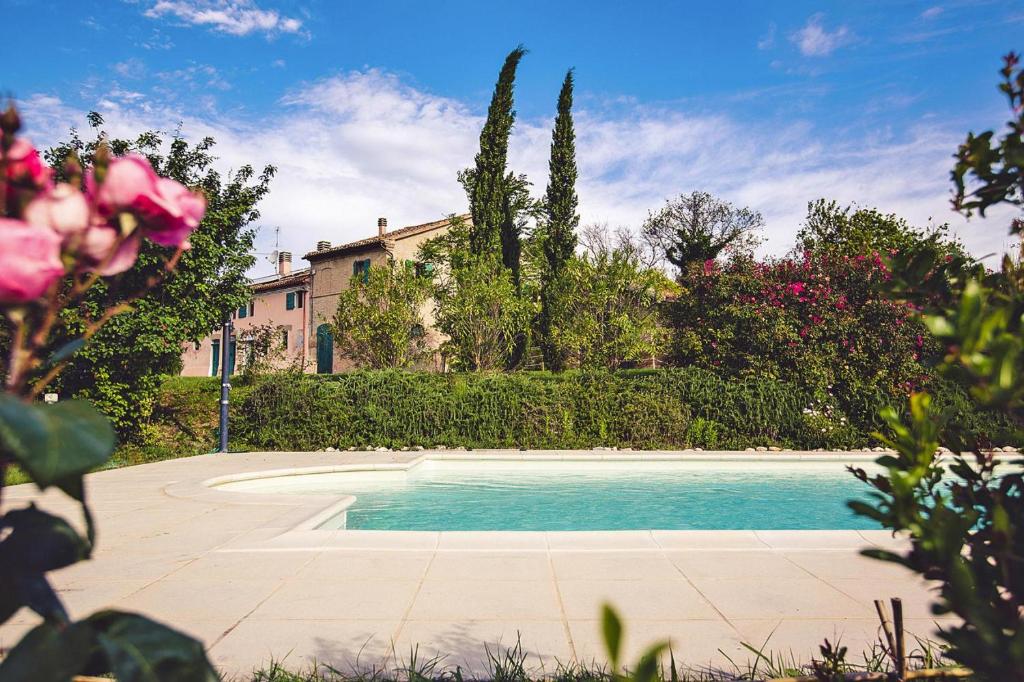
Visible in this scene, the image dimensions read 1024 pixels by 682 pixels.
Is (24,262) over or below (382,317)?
below

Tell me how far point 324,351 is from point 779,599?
2829cm

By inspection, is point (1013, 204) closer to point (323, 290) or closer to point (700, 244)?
point (323, 290)

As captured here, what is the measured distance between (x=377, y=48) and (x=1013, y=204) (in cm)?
1464

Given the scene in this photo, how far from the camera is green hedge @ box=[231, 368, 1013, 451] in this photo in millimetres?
13305

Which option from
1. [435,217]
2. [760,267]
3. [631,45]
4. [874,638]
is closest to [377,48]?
[631,45]

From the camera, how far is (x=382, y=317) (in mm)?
18422

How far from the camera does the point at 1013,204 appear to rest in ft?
5.53

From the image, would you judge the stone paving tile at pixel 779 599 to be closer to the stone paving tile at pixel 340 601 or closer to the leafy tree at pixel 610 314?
the stone paving tile at pixel 340 601

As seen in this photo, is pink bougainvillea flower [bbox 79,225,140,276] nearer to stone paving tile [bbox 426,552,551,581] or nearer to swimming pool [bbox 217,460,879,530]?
stone paving tile [bbox 426,552,551,581]

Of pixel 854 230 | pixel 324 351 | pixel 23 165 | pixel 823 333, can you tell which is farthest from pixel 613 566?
pixel 324 351

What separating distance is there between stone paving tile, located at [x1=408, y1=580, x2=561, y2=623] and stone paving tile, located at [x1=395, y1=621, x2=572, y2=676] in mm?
96

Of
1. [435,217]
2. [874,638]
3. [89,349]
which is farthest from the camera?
[435,217]

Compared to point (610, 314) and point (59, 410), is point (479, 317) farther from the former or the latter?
point (59, 410)

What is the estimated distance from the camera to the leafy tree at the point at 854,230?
80.9ft
